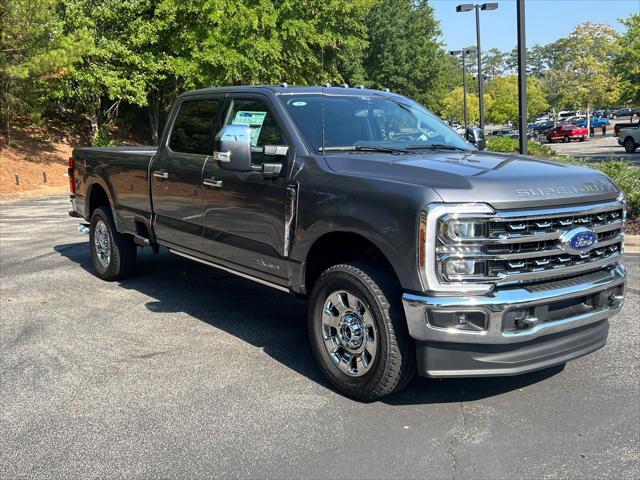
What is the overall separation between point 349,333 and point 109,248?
166 inches

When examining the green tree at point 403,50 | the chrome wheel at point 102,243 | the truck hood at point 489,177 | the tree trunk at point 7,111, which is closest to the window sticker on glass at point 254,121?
the truck hood at point 489,177

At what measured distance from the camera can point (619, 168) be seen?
35.6ft

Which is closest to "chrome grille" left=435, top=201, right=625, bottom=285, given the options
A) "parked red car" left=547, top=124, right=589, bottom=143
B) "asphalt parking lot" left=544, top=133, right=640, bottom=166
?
"asphalt parking lot" left=544, top=133, right=640, bottom=166

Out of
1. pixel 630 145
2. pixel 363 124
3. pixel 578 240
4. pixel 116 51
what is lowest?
pixel 630 145

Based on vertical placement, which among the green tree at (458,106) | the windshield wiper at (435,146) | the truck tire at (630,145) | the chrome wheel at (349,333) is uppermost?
the green tree at (458,106)

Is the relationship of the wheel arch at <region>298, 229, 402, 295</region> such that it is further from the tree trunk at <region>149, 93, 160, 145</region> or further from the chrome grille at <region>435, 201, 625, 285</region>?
the tree trunk at <region>149, 93, 160, 145</region>

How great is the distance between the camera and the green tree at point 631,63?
2489cm

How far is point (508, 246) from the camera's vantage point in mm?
3682

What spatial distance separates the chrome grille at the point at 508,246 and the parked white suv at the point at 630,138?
29.3 m

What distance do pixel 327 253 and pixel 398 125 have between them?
1402 mm

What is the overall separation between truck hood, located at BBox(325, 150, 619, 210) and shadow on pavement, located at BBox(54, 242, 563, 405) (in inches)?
56.6

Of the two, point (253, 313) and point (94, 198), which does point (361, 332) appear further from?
point (94, 198)

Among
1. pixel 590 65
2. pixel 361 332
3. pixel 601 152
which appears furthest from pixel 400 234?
pixel 590 65

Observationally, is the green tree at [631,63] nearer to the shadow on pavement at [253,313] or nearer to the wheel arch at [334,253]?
Result: the shadow on pavement at [253,313]
